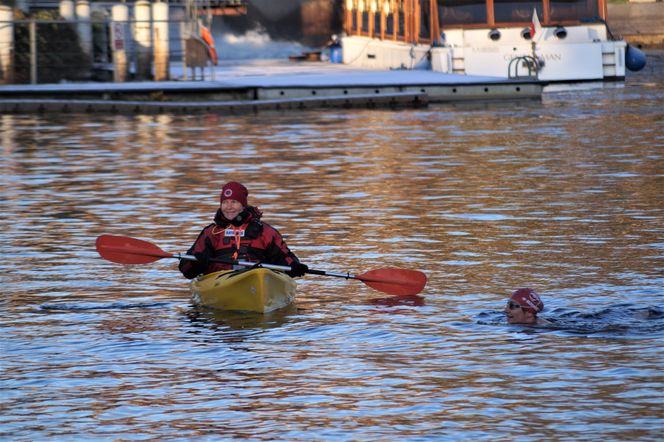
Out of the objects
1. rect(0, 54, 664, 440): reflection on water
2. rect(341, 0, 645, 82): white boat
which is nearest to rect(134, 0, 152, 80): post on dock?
rect(341, 0, 645, 82): white boat

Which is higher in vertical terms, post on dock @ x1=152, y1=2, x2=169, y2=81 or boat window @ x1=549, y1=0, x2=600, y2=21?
boat window @ x1=549, y1=0, x2=600, y2=21

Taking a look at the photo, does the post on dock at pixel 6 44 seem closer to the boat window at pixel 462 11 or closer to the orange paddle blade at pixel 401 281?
the boat window at pixel 462 11

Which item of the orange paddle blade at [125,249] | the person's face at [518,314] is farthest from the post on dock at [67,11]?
the person's face at [518,314]

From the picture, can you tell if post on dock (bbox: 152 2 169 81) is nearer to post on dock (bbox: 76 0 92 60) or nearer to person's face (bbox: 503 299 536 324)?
post on dock (bbox: 76 0 92 60)

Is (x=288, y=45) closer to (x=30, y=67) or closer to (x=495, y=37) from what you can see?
(x=495, y=37)

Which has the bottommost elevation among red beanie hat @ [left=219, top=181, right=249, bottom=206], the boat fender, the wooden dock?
red beanie hat @ [left=219, top=181, right=249, bottom=206]

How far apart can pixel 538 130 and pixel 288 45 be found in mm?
A: 39460

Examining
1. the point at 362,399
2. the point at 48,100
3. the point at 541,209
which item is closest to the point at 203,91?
the point at 48,100

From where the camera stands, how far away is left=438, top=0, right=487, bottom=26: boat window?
4391 cm

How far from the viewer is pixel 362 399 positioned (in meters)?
9.60

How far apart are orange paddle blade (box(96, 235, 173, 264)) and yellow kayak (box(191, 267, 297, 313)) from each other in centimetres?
145

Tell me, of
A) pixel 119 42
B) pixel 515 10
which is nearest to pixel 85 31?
pixel 119 42

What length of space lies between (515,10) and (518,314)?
33.0 metres

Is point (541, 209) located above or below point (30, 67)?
below
